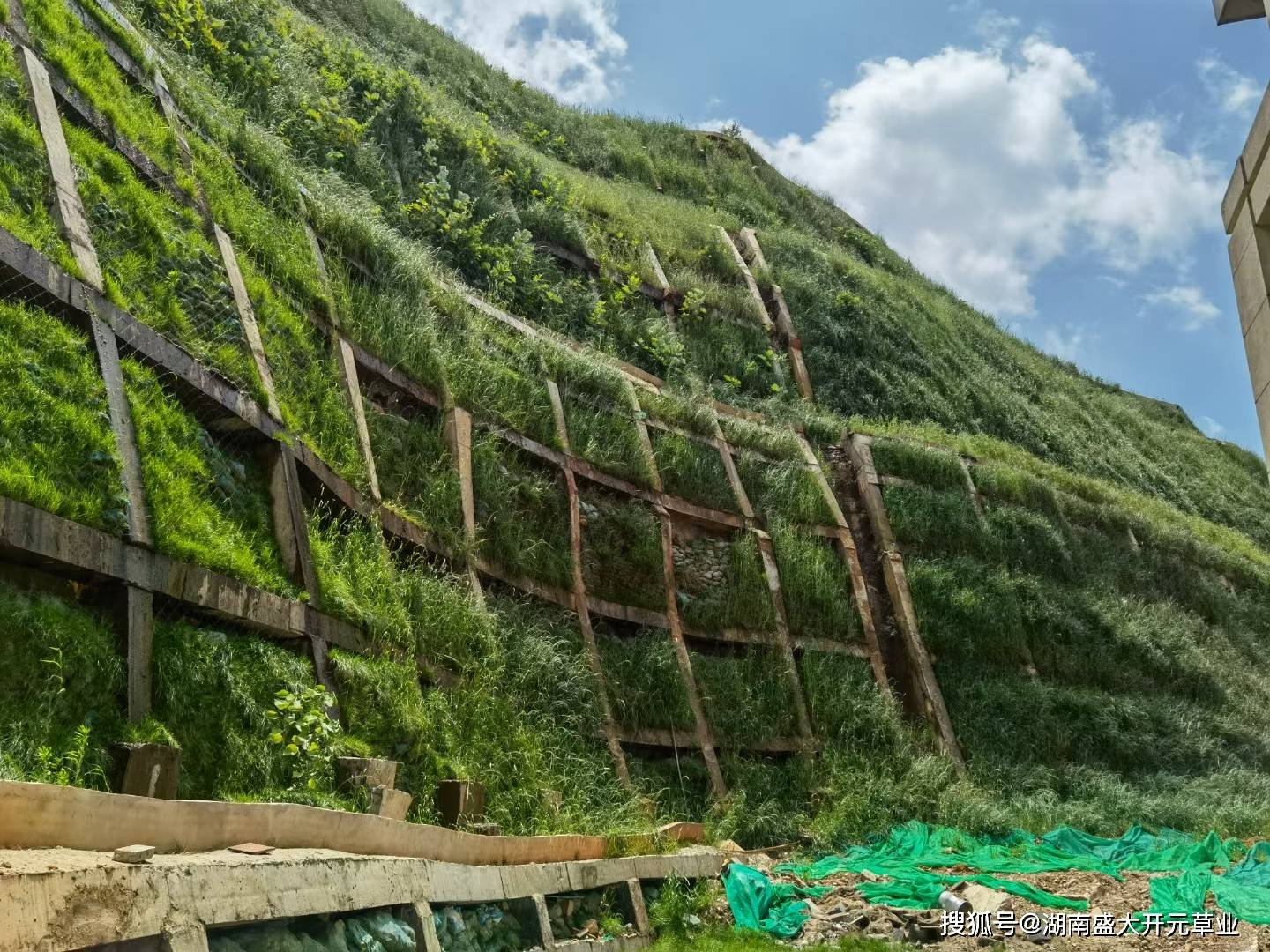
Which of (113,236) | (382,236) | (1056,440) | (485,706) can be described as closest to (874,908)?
(485,706)

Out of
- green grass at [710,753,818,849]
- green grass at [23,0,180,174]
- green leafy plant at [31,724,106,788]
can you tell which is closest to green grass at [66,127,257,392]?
green grass at [23,0,180,174]

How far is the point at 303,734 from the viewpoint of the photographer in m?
5.23

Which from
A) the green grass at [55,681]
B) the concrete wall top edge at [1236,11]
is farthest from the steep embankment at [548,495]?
the concrete wall top edge at [1236,11]

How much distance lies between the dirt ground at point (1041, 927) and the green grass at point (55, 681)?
4227 mm

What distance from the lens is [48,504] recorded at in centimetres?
426

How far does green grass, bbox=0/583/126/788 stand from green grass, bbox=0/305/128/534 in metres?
0.39

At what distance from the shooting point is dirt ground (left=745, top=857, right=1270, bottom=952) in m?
6.36

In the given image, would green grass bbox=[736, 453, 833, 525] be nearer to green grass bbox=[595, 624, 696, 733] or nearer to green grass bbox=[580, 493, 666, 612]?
green grass bbox=[580, 493, 666, 612]

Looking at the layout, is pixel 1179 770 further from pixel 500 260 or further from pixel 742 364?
pixel 500 260

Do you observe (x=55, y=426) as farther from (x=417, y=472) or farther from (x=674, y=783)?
(x=674, y=783)

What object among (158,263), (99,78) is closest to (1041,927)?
(158,263)

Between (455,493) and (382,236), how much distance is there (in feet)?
9.22

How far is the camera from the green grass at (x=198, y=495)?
500 cm

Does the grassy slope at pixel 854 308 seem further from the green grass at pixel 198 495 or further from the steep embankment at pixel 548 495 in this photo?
the green grass at pixel 198 495
